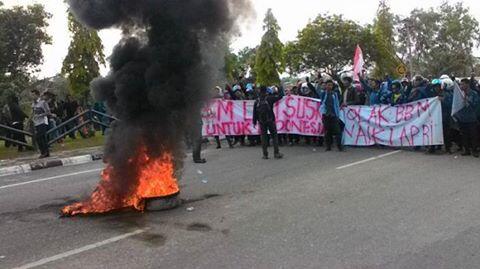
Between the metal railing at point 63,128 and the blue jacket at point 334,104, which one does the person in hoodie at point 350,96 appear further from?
the metal railing at point 63,128

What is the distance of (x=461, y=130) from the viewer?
1098 centimetres

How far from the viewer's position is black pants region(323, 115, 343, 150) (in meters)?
12.3

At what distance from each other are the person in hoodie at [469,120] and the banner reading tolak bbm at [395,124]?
0.54 metres

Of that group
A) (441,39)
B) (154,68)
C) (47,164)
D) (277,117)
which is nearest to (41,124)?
(47,164)

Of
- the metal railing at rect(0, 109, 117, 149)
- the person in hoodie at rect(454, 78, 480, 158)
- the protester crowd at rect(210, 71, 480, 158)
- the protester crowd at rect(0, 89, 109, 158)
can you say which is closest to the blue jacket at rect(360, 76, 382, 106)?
the protester crowd at rect(210, 71, 480, 158)

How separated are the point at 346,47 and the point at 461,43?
89.6ft

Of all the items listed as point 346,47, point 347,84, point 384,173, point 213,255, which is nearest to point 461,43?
point 346,47

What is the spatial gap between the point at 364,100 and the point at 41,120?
8.23m

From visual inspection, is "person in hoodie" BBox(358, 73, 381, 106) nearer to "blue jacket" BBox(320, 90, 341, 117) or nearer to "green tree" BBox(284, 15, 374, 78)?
"blue jacket" BBox(320, 90, 341, 117)

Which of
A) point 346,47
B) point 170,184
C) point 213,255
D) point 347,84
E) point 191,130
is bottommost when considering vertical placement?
point 213,255

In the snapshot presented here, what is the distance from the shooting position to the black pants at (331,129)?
12344 millimetres

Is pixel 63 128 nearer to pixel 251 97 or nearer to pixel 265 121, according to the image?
pixel 251 97

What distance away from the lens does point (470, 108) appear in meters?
10.8

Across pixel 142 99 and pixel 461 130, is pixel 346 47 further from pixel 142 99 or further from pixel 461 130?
pixel 142 99
